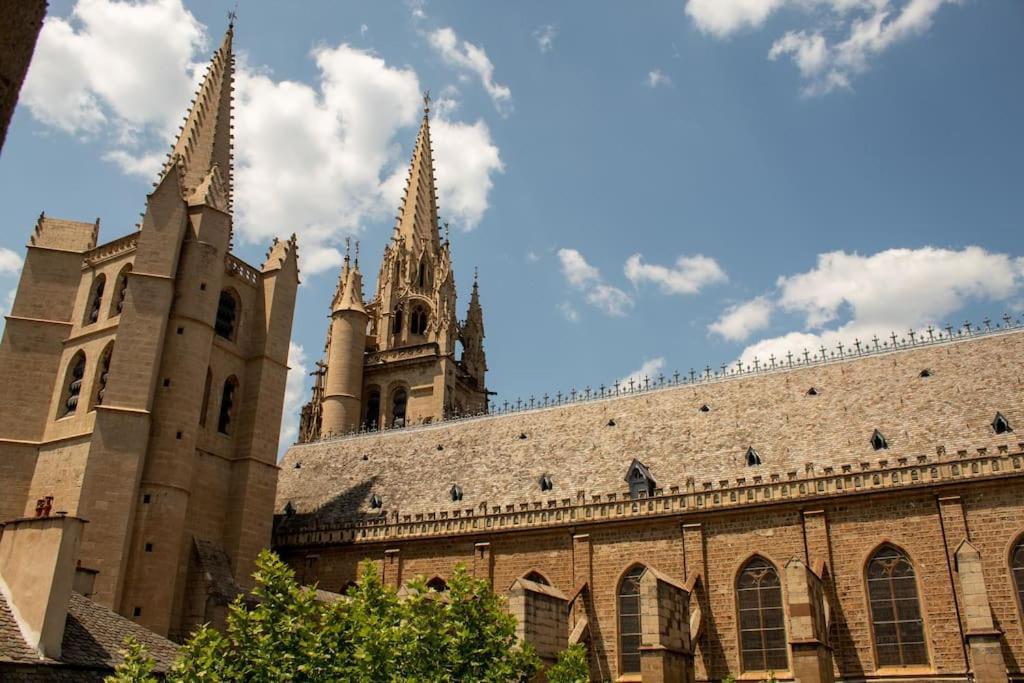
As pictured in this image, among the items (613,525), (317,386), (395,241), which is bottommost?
(613,525)

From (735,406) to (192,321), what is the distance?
20.3 metres

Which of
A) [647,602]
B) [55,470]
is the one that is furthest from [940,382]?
A: [55,470]

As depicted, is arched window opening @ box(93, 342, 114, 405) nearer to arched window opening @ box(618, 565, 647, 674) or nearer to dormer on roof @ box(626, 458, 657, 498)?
dormer on roof @ box(626, 458, 657, 498)

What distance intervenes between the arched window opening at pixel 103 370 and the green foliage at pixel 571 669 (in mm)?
19169

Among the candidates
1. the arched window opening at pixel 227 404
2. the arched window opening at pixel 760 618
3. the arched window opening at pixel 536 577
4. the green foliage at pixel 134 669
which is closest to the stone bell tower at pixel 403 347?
the arched window opening at pixel 227 404

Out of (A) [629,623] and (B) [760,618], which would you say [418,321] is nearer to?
(A) [629,623]

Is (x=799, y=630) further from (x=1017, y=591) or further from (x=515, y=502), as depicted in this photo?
(x=515, y=502)

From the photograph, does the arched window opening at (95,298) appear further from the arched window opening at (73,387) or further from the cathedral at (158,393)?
the arched window opening at (73,387)

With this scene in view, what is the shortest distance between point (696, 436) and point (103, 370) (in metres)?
21.5

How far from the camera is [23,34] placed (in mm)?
3531

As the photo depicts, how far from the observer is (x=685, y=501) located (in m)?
29.5

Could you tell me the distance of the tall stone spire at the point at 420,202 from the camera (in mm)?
61656

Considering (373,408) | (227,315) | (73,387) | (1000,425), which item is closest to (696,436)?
(1000,425)

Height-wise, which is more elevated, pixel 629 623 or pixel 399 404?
pixel 399 404
